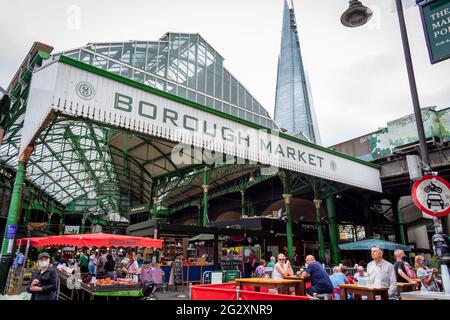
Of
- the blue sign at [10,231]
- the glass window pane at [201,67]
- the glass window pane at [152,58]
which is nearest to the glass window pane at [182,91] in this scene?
the glass window pane at [201,67]

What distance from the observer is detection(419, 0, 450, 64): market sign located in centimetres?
492

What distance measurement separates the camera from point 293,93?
121m

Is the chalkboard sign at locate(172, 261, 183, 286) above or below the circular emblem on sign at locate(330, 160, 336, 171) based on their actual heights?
below

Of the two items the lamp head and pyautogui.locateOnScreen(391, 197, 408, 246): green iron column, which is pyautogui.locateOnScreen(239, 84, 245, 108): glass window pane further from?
the lamp head

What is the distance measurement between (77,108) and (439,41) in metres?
8.22

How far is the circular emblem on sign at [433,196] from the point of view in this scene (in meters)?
4.70

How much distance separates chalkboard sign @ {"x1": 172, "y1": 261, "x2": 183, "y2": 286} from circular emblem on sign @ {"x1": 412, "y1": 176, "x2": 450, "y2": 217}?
13.9 m

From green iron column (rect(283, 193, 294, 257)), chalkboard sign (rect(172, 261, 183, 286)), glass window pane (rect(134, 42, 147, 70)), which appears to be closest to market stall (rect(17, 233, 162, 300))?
chalkboard sign (rect(172, 261, 183, 286))

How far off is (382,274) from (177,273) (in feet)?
41.5

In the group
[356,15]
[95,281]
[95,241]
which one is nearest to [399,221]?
[356,15]

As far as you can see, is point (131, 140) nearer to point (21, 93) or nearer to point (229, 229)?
point (21, 93)

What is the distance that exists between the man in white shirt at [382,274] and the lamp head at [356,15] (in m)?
4.61

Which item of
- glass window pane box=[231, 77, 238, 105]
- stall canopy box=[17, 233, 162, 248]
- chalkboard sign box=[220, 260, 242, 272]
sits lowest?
A: chalkboard sign box=[220, 260, 242, 272]
